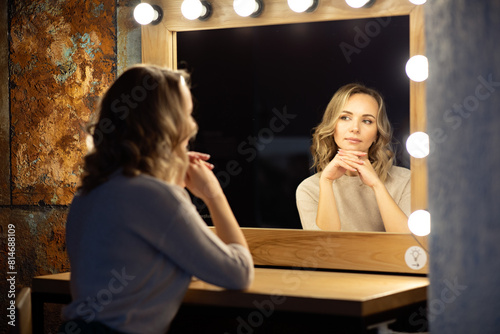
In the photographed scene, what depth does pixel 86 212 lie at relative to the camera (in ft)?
4.39

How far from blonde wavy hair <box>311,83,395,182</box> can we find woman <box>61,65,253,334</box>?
0.52m

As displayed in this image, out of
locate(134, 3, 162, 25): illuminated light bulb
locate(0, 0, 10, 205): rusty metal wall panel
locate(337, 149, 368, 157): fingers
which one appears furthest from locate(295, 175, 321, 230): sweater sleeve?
locate(0, 0, 10, 205): rusty metal wall panel

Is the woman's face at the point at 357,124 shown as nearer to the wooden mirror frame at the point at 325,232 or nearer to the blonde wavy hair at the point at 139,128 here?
the wooden mirror frame at the point at 325,232

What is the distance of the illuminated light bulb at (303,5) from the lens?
185 cm

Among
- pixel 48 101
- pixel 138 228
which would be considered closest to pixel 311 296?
pixel 138 228

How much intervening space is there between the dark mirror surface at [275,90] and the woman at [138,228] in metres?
0.50

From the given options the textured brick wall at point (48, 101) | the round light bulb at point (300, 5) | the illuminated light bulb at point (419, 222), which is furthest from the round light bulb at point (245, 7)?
the illuminated light bulb at point (419, 222)

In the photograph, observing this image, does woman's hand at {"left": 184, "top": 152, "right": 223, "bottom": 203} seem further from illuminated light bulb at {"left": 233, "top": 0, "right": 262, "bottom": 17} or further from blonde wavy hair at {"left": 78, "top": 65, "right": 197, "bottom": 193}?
illuminated light bulb at {"left": 233, "top": 0, "right": 262, "bottom": 17}

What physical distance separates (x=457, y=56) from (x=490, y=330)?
557 mm

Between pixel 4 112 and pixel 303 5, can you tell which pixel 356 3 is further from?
pixel 4 112

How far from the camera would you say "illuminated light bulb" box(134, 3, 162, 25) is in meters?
2.02

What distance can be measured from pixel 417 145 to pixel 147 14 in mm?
954

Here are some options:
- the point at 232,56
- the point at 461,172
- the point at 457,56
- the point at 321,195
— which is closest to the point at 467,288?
the point at 461,172

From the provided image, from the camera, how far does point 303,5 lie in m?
1.86
